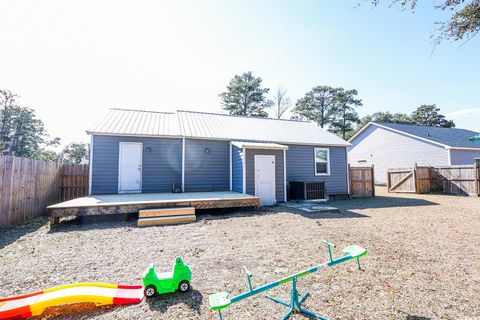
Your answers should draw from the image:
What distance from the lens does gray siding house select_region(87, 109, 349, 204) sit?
29.8ft

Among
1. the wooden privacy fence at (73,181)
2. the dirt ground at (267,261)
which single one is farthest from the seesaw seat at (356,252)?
the wooden privacy fence at (73,181)

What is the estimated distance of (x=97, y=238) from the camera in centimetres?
503

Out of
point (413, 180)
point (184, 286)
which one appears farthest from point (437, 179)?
point (184, 286)

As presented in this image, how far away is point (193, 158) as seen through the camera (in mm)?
10016

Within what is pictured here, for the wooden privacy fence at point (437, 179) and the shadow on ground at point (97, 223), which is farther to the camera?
the wooden privacy fence at point (437, 179)

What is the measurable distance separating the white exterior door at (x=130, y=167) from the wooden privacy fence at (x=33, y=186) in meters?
1.99

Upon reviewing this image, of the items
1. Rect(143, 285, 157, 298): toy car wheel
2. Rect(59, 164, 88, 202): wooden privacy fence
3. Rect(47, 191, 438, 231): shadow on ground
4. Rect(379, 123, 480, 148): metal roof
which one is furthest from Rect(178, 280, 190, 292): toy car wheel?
Rect(379, 123, 480, 148): metal roof

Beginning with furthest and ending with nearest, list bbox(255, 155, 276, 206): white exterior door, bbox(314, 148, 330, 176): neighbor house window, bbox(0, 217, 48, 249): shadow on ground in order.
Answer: bbox(314, 148, 330, 176): neighbor house window
bbox(255, 155, 276, 206): white exterior door
bbox(0, 217, 48, 249): shadow on ground

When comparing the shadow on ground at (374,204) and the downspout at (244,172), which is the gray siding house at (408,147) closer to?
the shadow on ground at (374,204)

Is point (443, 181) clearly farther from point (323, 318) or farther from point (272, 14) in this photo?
point (323, 318)

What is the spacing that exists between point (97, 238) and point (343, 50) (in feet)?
38.3

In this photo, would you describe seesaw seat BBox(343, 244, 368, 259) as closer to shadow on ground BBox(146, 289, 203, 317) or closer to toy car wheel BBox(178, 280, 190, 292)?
shadow on ground BBox(146, 289, 203, 317)

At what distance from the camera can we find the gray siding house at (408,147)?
16.9 meters

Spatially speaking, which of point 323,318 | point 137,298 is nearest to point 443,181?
point 323,318
